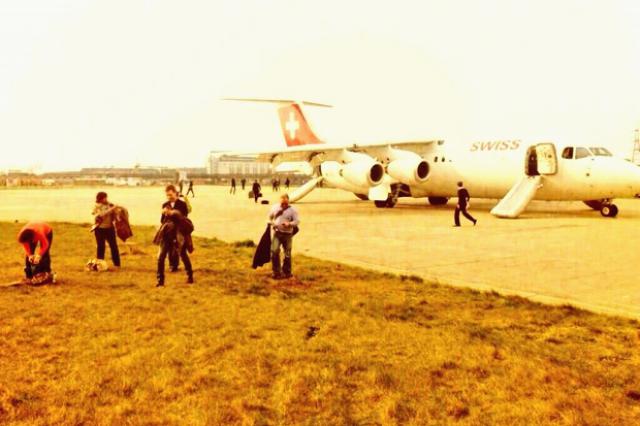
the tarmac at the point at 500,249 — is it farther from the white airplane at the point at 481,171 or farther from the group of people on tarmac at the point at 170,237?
the group of people on tarmac at the point at 170,237

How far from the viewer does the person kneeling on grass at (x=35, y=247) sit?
329 inches

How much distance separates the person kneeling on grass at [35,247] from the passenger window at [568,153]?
1828 cm

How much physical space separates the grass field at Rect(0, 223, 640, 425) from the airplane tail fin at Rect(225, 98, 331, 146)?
83.1 ft

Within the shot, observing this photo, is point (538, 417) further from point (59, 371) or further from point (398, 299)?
point (59, 371)

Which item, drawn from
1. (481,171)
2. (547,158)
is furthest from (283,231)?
(481,171)

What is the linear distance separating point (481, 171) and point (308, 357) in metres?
19.0

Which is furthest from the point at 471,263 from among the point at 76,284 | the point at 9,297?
the point at 9,297

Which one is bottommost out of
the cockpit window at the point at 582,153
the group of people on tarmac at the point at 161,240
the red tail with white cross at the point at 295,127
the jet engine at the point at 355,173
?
the group of people on tarmac at the point at 161,240

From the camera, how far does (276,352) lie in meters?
5.50

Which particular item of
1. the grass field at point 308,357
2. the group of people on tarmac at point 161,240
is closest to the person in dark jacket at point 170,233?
the group of people on tarmac at point 161,240

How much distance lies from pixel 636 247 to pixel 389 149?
50.3ft

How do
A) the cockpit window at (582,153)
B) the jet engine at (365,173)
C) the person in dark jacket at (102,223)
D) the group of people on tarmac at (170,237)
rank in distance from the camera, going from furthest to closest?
1. the jet engine at (365,173)
2. the cockpit window at (582,153)
3. the person in dark jacket at (102,223)
4. the group of people on tarmac at (170,237)

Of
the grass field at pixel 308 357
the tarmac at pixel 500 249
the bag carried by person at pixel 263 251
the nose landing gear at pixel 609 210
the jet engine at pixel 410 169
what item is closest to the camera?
the grass field at pixel 308 357

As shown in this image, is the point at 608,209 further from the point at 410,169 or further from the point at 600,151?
the point at 410,169
